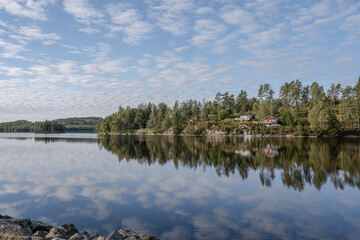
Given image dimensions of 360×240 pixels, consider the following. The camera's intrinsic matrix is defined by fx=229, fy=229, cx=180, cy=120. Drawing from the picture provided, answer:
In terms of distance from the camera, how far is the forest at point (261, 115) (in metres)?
105

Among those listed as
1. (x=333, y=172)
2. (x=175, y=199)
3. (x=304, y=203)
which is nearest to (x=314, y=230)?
(x=304, y=203)

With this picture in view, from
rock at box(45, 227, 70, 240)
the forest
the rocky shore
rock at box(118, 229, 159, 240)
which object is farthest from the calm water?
the forest

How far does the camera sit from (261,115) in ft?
448

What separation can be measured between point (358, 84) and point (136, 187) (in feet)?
497

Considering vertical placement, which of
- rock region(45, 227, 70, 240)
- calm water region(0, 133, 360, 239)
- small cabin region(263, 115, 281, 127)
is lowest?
calm water region(0, 133, 360, 239)

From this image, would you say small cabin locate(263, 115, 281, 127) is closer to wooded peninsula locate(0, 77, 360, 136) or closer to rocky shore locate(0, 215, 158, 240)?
wooded peninsula locate(0, 77, 360, 136)

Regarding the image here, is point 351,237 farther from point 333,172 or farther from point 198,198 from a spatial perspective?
point 333,172

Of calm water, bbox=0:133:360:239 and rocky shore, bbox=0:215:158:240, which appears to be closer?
rocky shore, bbox=0:215:158:240

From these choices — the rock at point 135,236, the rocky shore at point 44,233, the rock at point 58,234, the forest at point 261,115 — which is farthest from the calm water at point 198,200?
the forest at point 261,115

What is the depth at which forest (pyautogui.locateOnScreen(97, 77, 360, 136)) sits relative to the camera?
105m

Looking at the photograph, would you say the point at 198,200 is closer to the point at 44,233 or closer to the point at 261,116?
the point at 44,233

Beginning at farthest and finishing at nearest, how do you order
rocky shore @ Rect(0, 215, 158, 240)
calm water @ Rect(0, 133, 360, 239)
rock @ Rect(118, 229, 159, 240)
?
calm water @ Rect(0, 133, 360, 239) < rock @ Rect(118, 229, 159, 240) < rocky shore @ Rect(0, 215, 158, 240)

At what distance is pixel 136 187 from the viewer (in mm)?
20125

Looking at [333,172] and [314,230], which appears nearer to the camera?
[314,230]
